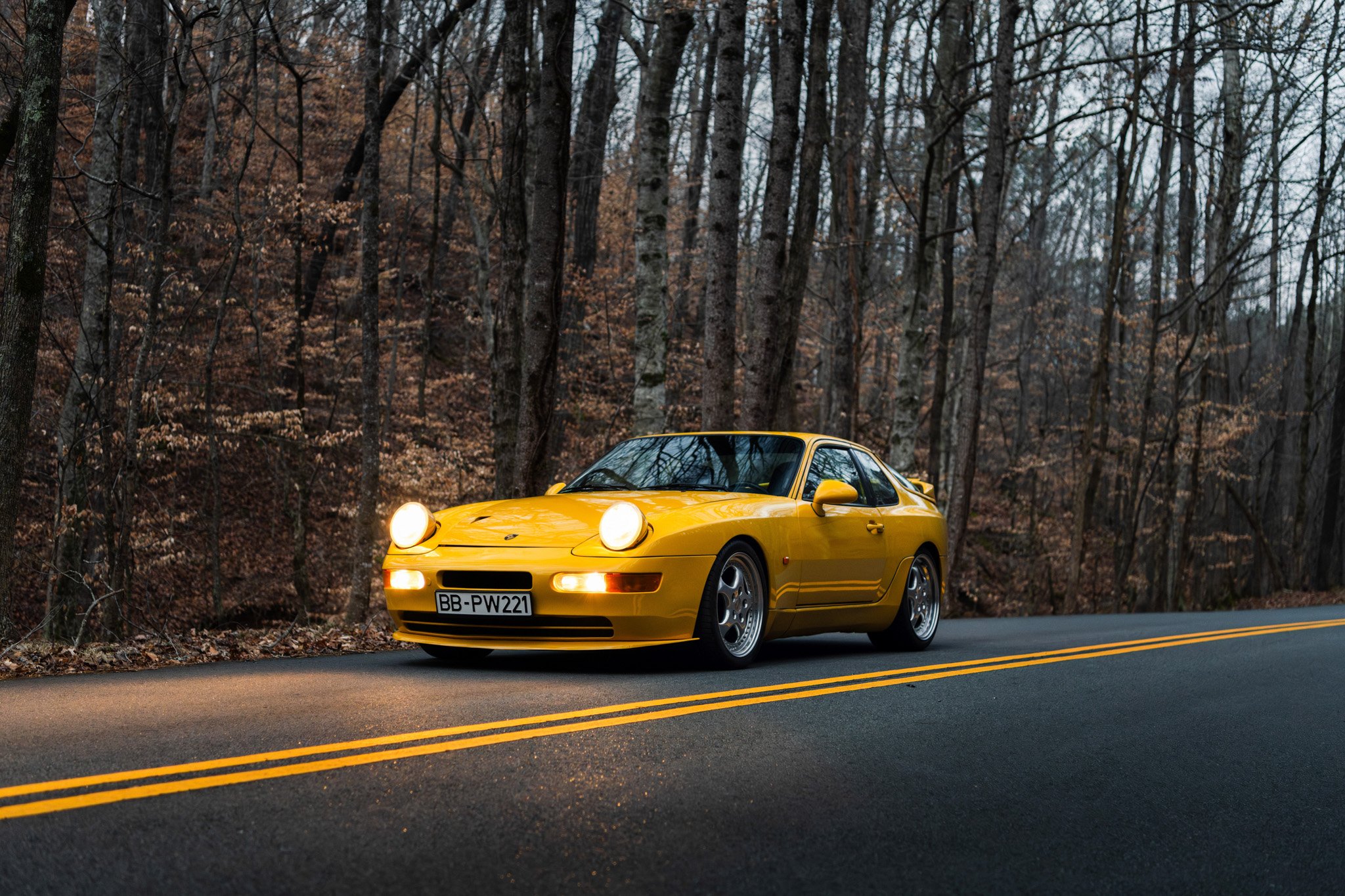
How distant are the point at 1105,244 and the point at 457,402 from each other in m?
25.9

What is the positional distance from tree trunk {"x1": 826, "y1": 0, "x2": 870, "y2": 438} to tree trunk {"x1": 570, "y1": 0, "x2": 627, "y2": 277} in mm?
6223

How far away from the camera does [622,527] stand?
7.16 metres

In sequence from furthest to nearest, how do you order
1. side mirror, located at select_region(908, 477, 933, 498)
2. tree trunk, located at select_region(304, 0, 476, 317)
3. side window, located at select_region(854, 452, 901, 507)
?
tree trunk, located at select_region(304, 0, 476, 317) → side mirror, located at select_region(908, 477, 933, 498) → side window, located at select_region(854, 452, 901, 507)

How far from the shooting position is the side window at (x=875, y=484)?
31.5 ft

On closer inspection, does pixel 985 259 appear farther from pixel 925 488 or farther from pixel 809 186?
pixel 925 488

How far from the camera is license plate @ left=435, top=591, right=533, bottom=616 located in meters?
7.11

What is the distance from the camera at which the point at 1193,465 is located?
3034cm

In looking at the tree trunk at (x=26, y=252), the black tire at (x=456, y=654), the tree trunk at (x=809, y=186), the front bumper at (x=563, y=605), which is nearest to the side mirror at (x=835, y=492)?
the front bumper at (x=563, y=605)

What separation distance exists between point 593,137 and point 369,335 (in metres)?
14.8

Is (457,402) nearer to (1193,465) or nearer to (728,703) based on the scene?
(1193,465)

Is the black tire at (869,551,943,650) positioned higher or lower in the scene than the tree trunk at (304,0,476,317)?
lower

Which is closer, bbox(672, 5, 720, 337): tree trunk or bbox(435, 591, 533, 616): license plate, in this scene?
bbox(435, 591, 533, 616): license plate

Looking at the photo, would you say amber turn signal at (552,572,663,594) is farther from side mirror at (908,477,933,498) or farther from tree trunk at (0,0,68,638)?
tree trunk at (0,0,68,638)

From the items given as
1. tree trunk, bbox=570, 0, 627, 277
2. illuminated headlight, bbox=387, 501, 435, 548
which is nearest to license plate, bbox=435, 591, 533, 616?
illuminated headlight, bbox=387, 501, 435, 548
